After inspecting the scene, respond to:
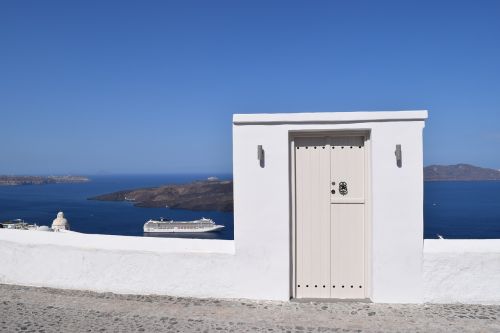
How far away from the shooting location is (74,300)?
4734mm

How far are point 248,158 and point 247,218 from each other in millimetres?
734

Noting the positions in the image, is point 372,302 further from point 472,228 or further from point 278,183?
point 472,228

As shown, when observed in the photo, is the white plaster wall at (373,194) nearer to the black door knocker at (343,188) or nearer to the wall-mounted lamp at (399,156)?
the wall-mounted lamp at (399,156)

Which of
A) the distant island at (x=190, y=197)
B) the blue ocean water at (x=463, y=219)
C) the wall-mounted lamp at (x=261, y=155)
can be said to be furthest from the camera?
the distant island at (x=190, y=197)

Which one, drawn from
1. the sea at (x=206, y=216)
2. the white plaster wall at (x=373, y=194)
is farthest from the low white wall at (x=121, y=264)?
the sea at (x=206, y=216)

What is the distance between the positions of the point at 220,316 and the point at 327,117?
2.59m

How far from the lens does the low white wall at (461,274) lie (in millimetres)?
4445

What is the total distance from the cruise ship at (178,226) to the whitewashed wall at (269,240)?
53.2 meters

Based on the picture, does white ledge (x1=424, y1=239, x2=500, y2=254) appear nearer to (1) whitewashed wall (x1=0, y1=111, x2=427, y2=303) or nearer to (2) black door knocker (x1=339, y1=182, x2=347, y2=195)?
(1) whitewashed wall (x1=0, y1=111, x2=427, y2=303)

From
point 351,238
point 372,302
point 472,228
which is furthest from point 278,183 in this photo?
point 472,228

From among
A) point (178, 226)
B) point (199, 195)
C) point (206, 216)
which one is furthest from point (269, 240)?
point (199, 195)

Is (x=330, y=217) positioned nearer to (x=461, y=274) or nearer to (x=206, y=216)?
(x=461, y=274)

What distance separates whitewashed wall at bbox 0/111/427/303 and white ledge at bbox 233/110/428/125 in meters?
0.01

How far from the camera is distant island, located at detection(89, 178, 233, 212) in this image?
84.7 metres
